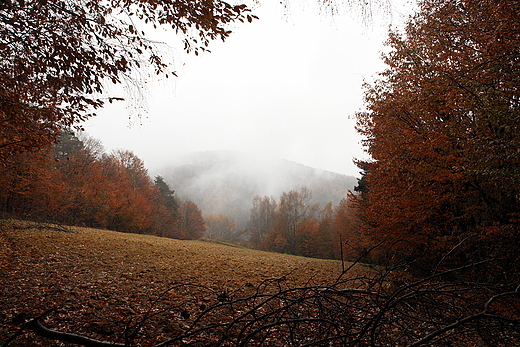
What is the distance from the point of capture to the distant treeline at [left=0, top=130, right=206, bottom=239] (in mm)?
15850

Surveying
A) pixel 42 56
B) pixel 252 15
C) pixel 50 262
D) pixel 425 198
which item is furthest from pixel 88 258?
pixel 425 198

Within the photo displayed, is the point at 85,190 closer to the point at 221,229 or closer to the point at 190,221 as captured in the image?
the point at 190,221

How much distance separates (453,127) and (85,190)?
89.6 feet

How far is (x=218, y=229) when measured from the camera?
7812 centimetres

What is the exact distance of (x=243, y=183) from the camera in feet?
540

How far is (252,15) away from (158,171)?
177m

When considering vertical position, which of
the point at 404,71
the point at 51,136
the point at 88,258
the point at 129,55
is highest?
the point at 404,71

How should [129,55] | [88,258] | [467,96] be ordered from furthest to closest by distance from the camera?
[88,258], [467,96], [129,55]

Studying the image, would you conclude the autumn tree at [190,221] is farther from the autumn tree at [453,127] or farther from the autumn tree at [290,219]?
the autumn tree at [453,127]

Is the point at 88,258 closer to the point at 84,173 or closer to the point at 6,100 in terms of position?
the point at 6,100

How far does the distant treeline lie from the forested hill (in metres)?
69.1

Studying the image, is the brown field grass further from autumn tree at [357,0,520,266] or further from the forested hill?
the forested hill

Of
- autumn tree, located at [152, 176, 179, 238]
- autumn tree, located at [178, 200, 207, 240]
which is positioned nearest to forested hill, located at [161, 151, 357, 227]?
autumn tree, located at [178, 200, 207, 240]

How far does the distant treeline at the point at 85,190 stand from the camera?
15850mm
